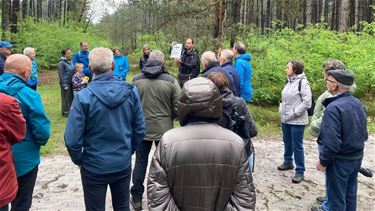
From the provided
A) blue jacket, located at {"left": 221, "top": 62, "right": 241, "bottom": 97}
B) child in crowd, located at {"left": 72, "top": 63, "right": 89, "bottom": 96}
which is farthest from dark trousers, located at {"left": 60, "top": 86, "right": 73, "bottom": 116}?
blue jacket, located at {"left": 221, "top": 62, "right": 241, "bottom": 97}

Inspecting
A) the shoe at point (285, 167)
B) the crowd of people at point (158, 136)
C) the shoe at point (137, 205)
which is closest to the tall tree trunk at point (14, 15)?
the crowd of people at point (158, 136)

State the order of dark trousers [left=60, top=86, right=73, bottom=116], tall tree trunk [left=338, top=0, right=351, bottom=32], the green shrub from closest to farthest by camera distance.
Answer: dark trousers [left=60, top=86, right=73, bottom=116] → the green shrub → tall tree trunk [left=338, top=0, right=351, bottom=32]

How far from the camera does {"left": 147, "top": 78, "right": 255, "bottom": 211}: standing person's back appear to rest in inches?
96.6

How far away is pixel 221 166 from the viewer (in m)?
2.49

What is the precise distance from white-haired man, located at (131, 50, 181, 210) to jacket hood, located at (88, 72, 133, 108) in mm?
1195

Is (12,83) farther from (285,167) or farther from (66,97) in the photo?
(66,97)

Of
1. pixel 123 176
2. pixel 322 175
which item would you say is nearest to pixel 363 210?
pixel 322 175

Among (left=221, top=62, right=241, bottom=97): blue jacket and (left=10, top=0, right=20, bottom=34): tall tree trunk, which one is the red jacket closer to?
(left=221, top=62, right=241, bottom=97): blue jacket

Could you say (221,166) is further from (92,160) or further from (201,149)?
(92,160)

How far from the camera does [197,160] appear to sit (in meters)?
2.46

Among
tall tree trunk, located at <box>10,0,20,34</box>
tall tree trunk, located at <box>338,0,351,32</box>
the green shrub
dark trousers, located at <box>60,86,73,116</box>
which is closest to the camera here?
dark trousers, located at <box>60,86,73,116</box>

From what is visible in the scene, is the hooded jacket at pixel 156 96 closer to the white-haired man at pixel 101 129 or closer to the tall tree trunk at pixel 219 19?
the white-haired man at pixel 101 129

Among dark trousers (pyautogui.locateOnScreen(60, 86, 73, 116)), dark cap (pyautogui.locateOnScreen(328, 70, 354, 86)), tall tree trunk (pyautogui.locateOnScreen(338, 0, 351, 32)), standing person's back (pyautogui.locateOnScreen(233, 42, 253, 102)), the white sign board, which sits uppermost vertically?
tall tree trunk (pyautogui.locateOnScreen(338, 0, 351, 32))

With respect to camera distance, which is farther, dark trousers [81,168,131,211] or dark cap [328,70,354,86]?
dark cap [328,70,354,86]
